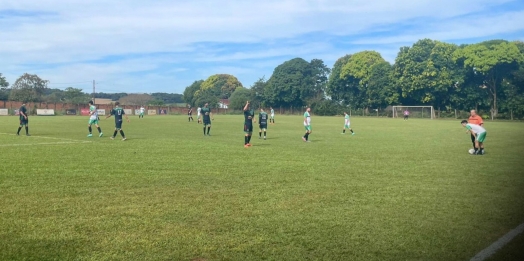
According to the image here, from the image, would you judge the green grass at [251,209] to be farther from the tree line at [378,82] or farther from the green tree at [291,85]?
the green tree at [291,85]

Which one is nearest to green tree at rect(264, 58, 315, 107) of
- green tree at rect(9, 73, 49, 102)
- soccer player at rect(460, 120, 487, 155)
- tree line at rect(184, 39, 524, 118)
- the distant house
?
tree line at rect(184, 39, 524, 118)

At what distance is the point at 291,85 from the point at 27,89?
57764mm

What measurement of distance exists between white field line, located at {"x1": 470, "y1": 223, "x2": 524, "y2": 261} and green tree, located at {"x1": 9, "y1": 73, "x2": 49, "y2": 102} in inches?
3923

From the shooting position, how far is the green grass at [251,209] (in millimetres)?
5379

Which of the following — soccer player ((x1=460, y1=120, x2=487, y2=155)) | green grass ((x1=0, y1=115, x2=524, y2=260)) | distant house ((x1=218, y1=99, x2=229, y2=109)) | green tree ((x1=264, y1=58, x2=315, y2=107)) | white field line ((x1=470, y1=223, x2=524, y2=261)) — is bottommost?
white field line ((x1=470, y1=223, x2=524, y2=261))

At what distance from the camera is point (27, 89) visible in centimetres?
9444

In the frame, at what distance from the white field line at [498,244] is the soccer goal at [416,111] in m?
73.2

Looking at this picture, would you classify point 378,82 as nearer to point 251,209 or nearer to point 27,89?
point 27,89

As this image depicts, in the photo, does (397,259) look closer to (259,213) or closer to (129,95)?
(259,213)

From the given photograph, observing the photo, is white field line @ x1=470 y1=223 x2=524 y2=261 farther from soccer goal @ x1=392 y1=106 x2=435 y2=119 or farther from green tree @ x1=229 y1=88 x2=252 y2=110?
green tree @ x1=229 y1=88 x2=252 y2=110

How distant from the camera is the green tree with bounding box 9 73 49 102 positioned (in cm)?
9225

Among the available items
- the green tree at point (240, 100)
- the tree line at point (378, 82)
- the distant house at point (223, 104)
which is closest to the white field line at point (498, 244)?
the tree line at point (378, 82)

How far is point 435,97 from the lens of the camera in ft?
248

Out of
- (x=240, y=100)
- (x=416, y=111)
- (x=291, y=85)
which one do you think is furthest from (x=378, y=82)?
(x=240, y=100)
